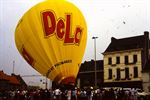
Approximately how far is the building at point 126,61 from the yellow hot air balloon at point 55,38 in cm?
3486

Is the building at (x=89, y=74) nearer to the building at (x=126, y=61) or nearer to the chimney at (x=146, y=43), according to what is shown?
the building at (x=126, y=61)

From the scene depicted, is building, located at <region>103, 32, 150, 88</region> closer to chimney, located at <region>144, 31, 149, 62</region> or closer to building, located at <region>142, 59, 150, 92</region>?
chimney, located at <region>144, 31, 149, 62</region>

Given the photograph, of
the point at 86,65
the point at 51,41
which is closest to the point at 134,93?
the point at 51,41

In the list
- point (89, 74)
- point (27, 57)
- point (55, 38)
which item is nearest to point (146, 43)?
point (89, 74)

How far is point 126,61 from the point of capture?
61938 mm

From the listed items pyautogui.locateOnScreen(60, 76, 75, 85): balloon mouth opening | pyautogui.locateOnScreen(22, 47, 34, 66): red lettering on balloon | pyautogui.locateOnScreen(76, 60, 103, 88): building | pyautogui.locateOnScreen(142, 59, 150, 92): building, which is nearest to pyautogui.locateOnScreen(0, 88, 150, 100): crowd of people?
pyautogui.locateOnScreen(22, 47, 34, 66): red lettering on balloon

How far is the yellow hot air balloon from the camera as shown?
79.1 ft

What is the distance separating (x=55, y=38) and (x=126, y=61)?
38.8 meters

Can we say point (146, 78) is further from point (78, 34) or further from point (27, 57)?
point (27, 57)

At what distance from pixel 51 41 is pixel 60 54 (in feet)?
3.15

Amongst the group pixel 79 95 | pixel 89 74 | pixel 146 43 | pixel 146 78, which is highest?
pixel 146 43

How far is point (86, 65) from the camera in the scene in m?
71.3

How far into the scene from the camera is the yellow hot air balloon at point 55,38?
2411 centimetres

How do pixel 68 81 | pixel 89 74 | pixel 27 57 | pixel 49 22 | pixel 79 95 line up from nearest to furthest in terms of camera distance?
pixel 68 81, pixel 49 22, pixel 27 57, pixel 79 95, pixel 89 74
